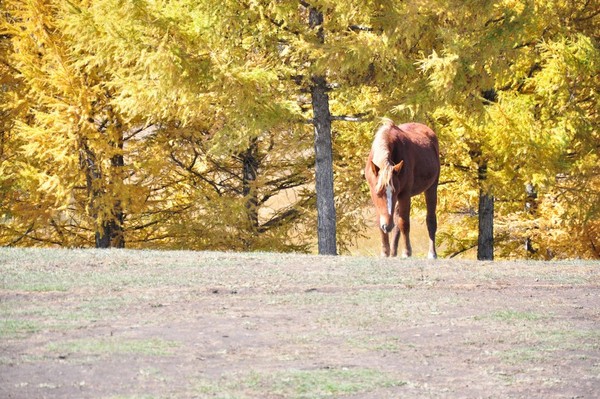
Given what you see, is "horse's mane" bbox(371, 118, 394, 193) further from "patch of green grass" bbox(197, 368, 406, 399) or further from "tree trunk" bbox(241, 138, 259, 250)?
"tree trunk" bbox(241, 138, 259, 250)

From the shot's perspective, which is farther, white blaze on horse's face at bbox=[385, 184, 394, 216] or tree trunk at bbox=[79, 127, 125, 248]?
tree trunk at bbox=[79, 127, 125, 248]

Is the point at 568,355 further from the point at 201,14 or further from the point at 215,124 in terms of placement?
the point at 215,124

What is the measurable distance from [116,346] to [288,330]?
1513 mm

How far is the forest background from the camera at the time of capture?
682 inches

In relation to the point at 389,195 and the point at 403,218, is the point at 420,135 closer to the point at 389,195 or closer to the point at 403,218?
the point at 403,218

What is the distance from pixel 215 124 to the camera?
67.5ft

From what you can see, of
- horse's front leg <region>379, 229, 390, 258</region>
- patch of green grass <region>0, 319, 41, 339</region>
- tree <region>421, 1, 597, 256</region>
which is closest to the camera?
patch of green grass <region>0, 319, 41, 339</region>

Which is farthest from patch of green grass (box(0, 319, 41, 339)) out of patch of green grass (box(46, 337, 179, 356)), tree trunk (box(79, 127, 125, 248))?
tree trunk (box(79, 127, 125, 248))

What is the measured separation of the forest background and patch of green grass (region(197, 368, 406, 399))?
10428 millimetres

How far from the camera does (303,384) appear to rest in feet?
21.7

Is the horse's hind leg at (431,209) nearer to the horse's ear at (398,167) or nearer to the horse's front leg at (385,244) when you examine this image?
the horse's front leg at (385,244)

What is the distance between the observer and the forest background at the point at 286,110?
17.3 m

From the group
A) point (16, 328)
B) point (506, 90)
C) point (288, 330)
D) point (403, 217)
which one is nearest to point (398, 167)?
point (403, 217)

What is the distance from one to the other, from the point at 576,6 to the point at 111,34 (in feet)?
32.0
